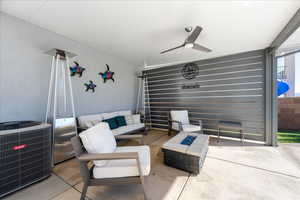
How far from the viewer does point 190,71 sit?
4.26m

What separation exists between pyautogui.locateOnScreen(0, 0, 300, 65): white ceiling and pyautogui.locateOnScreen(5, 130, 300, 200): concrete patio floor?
265 centimetres

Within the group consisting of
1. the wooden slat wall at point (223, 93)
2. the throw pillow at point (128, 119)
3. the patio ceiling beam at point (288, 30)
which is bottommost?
the throw pillow at point (128, 119)

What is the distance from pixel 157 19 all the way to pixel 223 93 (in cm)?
302

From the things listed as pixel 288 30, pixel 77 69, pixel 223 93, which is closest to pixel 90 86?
pixel 77 69

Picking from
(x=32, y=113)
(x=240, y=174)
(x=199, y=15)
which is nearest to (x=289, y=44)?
(x=199, y=15)

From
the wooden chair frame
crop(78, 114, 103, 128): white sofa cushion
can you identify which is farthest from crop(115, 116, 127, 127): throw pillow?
the wooden chair frame

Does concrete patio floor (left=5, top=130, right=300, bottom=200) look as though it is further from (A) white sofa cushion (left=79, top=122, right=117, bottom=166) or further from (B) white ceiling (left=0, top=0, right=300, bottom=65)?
(B) white ceiling (left=0, top=0, right=300, bottom=65)

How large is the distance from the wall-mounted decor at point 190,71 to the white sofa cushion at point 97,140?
351 cm

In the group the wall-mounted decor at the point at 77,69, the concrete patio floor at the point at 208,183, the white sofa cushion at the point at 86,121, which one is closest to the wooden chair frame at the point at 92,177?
the concrete patio floor at the point at 208,183

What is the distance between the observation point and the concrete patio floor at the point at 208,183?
1532mm

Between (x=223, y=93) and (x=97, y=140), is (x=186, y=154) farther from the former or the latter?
(x=223, y=93)

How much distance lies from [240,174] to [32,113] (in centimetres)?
396

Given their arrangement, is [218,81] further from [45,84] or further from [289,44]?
[45,84]

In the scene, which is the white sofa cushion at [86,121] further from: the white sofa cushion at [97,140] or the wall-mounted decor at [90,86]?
the white sofa cushion at [97,140]
